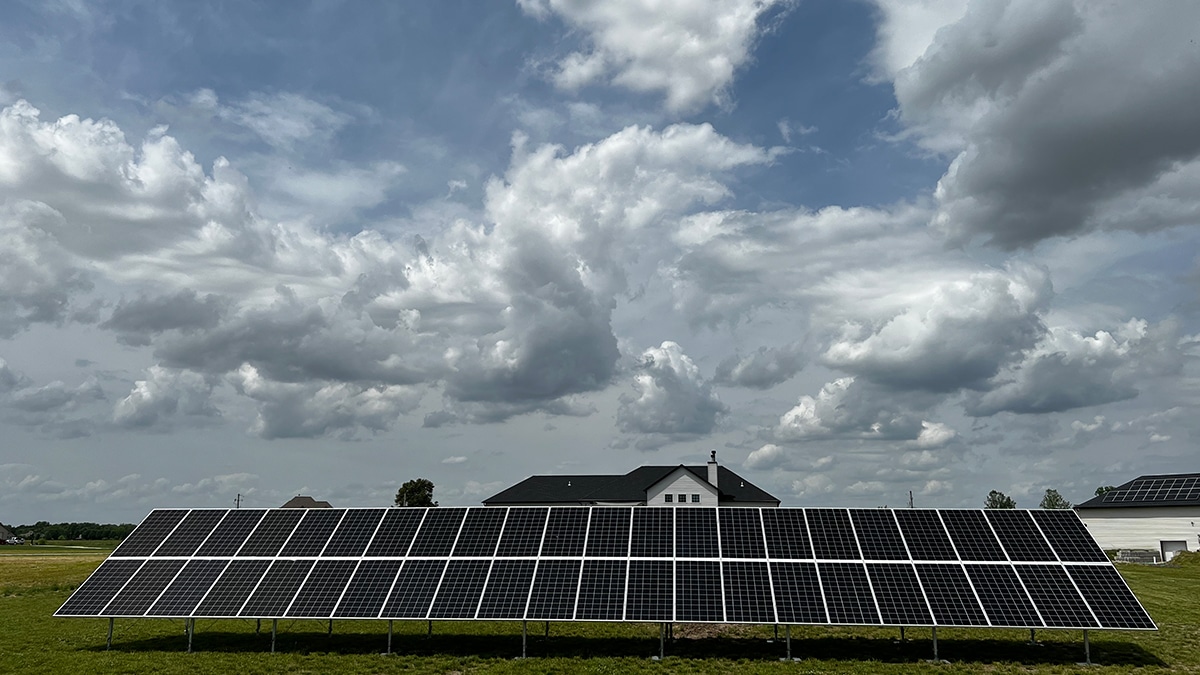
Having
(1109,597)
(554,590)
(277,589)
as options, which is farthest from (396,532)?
(1109,597)

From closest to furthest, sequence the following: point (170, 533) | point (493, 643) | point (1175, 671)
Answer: point (1175, 671) → point (493, 643) → point (170, 533)

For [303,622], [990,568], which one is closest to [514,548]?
[303,622]

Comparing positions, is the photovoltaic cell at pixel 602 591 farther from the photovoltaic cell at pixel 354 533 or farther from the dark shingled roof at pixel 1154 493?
the dark shingled roof at pixel 1154 493

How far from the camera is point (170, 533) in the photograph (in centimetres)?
2978

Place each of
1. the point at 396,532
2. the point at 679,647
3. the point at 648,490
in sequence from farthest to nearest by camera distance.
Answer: the point at 648,490
the point at 396,532
the point at 679,647

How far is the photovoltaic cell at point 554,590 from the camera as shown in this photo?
79.3 ft

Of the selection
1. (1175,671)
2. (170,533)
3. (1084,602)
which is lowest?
(1175,671)

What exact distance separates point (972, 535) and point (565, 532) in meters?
13.6

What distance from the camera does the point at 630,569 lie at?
1016 inches

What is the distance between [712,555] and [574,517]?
520 cm

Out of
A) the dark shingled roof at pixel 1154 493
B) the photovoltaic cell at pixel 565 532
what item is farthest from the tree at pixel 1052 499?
the photovoltaic cell at pixel 565 532

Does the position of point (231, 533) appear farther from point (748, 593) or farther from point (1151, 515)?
point (1151, 515)

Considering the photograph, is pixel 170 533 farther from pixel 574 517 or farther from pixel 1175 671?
pixel 1175 671

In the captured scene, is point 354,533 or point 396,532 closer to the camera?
point 396,532
